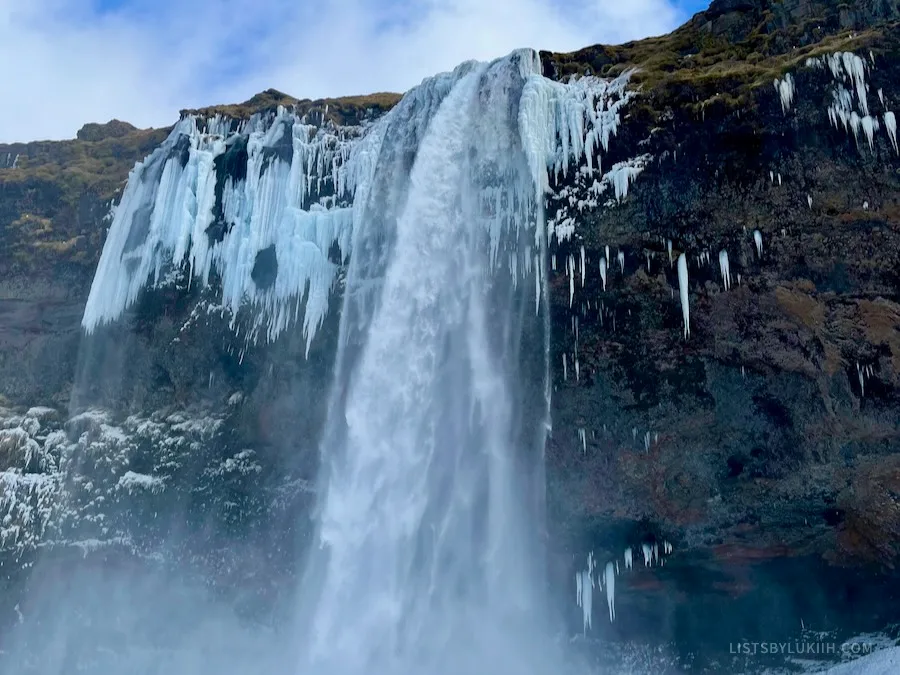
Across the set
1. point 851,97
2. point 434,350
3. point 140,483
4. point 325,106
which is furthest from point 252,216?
point 851,97

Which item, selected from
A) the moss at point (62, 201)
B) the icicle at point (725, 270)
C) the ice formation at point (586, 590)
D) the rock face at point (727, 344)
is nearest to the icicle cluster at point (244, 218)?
the rock face at point (727, 344)

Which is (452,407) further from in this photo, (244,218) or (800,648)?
(800,648)

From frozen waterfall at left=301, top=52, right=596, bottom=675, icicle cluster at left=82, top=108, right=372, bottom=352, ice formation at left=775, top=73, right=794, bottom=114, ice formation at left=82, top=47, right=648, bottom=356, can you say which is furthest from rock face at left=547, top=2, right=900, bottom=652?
icicle cluster at left=82, top=108, right=372, bottom=352

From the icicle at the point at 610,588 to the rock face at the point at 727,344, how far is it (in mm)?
184

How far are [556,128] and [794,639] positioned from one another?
12436 mm

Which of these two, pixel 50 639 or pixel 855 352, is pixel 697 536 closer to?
pixel 855 352

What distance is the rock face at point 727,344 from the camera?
1502 cm

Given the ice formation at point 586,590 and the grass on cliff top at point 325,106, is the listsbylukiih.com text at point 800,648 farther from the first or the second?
the grass on cliff top at point 325,106

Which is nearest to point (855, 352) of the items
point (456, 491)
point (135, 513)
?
point (456, 491)

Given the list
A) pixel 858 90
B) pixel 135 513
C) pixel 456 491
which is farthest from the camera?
pixel 135 513

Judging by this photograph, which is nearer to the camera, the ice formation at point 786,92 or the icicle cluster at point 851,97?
the icicle cluster at point 851,97

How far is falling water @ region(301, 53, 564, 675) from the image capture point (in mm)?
17125

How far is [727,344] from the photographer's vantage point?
1617cm

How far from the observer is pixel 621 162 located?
677 inches
